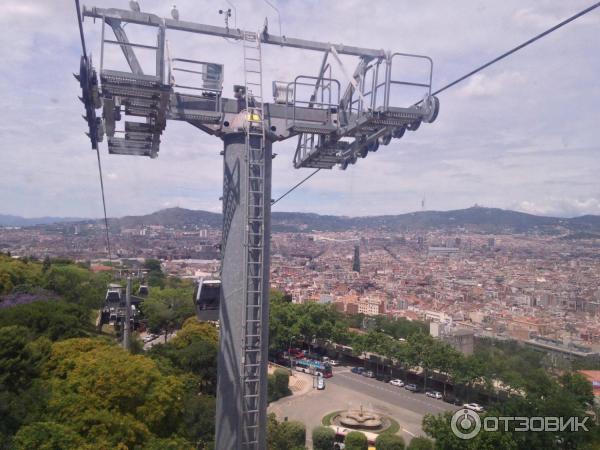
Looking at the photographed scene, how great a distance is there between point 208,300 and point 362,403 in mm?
13880

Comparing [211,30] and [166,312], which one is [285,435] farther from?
[166,312]

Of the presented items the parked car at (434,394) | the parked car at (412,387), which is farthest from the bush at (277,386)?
the parked car at (434,394)

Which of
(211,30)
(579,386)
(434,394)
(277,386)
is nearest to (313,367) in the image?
(277,386)

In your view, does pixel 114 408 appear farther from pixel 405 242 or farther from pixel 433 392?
pixel 405 242

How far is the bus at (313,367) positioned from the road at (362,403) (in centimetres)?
66

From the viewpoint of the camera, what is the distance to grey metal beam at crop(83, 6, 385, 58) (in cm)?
255

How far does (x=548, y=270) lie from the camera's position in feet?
165

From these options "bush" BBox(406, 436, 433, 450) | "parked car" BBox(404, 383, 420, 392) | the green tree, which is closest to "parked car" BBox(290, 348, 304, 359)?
"parked car" BBox(404, 383, 420, 392)

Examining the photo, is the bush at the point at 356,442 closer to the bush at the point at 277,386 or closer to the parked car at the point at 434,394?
the bush at the point at 277,386

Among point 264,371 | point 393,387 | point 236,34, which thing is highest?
point 236,34

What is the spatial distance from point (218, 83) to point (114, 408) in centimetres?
590

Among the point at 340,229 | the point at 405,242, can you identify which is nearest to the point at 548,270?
the point at 405,242

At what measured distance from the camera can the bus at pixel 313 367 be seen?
65.2 feet

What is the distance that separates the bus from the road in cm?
66
